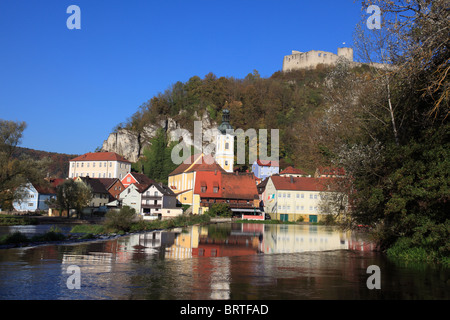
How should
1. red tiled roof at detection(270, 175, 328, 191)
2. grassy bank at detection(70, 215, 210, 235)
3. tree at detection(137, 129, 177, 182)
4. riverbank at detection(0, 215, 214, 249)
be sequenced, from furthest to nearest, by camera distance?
tree at detection(137, 129, 177, 182) < red tiled roof at detection(270, 175, 328, 191) < grassy bank at detection(70, 215, 210, 235) < riverbank at detection(0, 215, 214, 249)

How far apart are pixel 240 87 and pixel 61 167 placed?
61538mm

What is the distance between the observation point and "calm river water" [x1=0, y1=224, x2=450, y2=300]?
13.8 meters

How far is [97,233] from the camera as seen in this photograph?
37500 millimetres

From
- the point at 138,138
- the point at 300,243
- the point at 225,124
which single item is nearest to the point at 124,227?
the point at 300,243

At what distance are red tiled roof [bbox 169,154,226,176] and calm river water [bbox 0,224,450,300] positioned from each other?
69922mm

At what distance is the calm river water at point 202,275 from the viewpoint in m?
13.8

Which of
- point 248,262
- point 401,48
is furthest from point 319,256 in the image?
point 401,48

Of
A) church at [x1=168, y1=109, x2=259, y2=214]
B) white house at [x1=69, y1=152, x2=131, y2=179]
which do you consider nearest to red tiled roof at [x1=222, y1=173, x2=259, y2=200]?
church at [x1=168, y1=109, x2=259, y2=214]

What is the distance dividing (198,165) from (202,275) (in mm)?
81585

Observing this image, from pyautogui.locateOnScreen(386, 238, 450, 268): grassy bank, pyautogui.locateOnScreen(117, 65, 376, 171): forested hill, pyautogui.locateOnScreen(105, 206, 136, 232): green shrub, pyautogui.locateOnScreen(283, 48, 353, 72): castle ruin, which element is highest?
pyautogui.locateOnScreen(283, 48, 353, 72): castle ruin

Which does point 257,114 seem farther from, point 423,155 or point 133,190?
point 423,155

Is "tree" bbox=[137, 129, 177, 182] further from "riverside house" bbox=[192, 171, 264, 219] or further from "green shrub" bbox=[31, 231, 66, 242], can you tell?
"green shrub" bbox=[31, 231, 66, 242]

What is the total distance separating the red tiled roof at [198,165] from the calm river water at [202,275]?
69.9 m

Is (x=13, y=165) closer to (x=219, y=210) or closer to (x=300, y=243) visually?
(x=300, y=243)
